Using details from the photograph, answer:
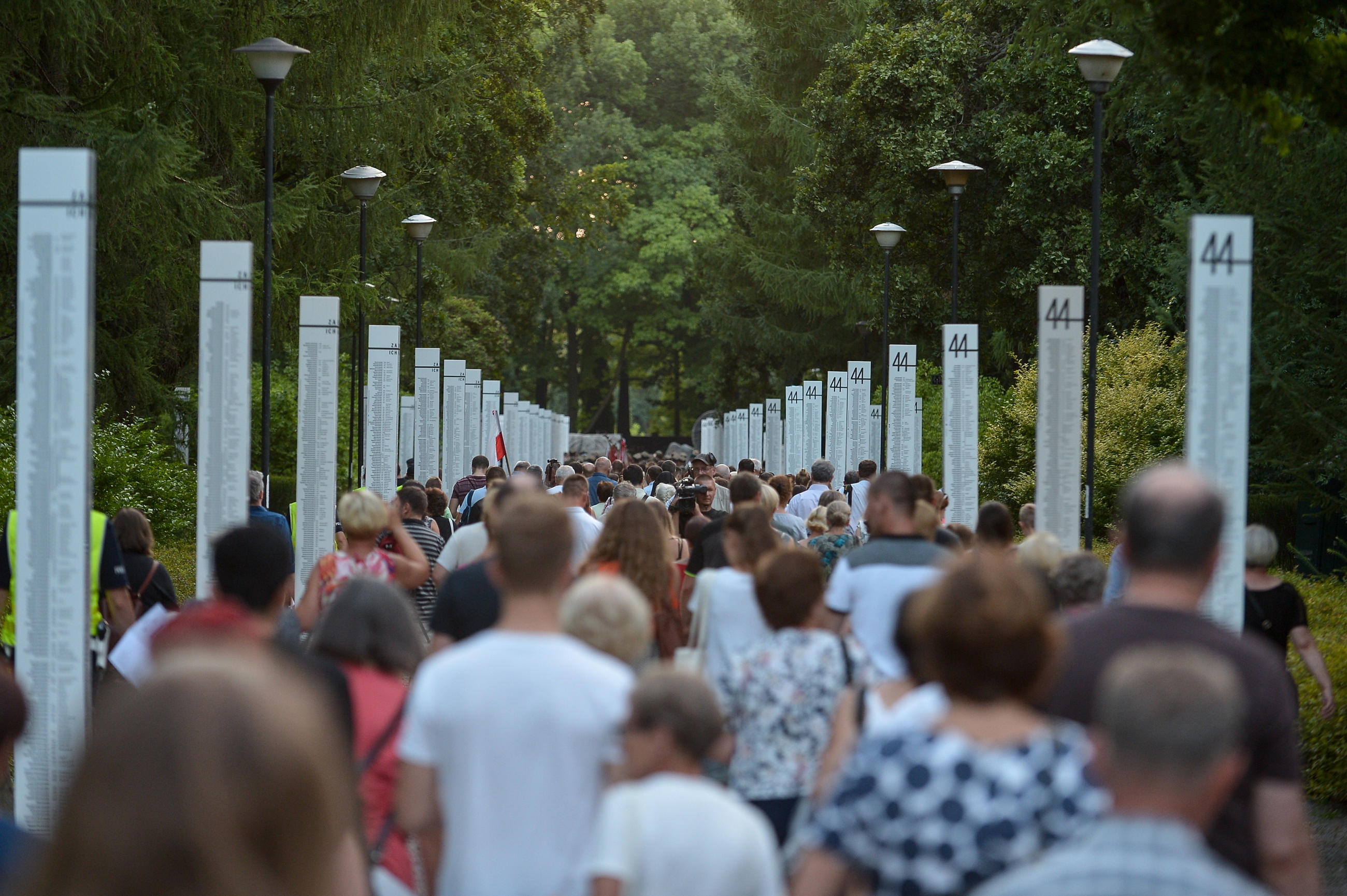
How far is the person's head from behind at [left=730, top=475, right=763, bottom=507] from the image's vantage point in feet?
34.8

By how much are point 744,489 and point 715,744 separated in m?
6.62

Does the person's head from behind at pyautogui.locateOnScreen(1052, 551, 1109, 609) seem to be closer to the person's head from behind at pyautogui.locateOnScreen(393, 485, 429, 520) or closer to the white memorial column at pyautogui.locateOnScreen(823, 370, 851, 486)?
the person's head from behind at pyautogui.locateOnScreen(393, 485, 429, 520)

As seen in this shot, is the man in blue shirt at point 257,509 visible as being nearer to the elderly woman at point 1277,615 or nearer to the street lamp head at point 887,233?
the elderly woman at point 1277,615

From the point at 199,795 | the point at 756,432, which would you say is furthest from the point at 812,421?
the point at 199,795

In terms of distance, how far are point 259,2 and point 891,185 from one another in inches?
691

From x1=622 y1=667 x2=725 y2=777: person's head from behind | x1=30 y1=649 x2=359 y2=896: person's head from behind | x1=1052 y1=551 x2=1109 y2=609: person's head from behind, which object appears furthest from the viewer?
x1=1052 y1=551 x2=1109 y2=609: person's head from behind

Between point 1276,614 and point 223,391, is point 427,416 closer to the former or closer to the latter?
point 223,391

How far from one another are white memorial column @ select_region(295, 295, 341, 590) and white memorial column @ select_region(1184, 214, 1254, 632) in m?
7.10

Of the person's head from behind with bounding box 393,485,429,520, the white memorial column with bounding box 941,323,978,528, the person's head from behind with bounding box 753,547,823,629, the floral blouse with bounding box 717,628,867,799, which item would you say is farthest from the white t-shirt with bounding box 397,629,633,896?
the white memorial column with bounding box 941,323,978,528

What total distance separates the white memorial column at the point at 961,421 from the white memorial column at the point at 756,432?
111 ft

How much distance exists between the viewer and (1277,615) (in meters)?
8.53

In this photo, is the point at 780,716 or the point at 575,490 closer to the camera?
the point at 780,716

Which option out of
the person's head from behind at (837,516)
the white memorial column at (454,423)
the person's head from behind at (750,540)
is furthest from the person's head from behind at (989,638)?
the white memorial column at (454,423)

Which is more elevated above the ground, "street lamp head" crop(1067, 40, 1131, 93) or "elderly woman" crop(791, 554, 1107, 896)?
"street lamp head" crop(1067, 40, 1131, 93)
